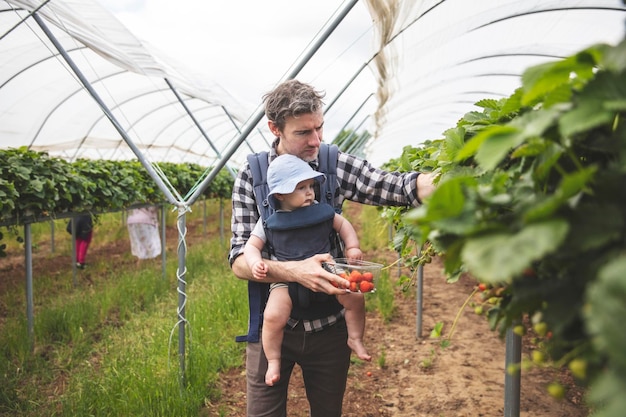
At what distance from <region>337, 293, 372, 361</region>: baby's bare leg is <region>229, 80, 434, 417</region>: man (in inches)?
2.5

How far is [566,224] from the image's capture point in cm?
47

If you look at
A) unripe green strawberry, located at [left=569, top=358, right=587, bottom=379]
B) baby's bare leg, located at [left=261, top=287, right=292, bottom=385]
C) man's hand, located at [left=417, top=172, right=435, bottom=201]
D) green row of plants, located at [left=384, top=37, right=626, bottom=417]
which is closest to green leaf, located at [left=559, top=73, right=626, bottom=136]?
green row of plants, located at [left=384, top=37, right=626, bottom=417]

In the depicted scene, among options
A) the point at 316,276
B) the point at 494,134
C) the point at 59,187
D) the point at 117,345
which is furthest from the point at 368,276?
the point at 59,187

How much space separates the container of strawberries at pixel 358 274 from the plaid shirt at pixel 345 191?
0.93 feet

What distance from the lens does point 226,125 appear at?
1485 cm

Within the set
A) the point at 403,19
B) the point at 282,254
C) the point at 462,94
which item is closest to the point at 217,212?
the point at 462,94

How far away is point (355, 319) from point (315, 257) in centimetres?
41

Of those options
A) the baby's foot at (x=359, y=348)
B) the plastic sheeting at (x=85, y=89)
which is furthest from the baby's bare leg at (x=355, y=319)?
the plastic sheeting at (x=85, y=89)

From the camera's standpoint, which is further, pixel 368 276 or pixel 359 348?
pixel 359 348

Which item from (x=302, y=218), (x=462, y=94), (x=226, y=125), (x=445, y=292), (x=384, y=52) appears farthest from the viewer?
(x=226, y=125)

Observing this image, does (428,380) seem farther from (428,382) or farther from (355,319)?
(355,319)

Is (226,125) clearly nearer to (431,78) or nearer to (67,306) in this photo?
(431,78)

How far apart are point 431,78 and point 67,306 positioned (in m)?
5.41

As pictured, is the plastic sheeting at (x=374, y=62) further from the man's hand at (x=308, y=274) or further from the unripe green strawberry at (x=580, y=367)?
the unripe green strawberry at (x=580, y=367)
